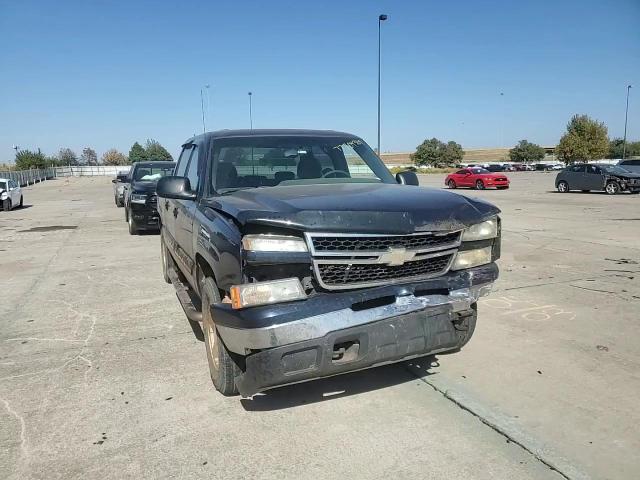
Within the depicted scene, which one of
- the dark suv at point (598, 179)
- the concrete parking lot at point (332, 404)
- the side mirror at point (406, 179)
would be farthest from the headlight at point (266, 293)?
the dark suv at point (598, 179)

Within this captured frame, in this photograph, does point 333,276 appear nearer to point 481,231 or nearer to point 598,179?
point 481,231

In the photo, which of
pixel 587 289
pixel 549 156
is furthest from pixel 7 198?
pixel 549 156

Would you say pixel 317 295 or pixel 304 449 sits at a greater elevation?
pixel 317 295

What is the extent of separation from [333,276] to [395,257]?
1.29 ft

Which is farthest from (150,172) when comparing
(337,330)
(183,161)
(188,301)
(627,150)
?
(627,150)

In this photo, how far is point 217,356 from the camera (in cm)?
361

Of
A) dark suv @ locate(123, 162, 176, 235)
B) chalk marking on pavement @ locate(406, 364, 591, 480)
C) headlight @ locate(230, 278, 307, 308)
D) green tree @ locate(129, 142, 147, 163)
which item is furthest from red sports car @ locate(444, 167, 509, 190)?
green tree @ locate(129, 142, 147, 163)

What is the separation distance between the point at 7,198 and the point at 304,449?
21415 mm

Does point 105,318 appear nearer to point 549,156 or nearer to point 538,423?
point 538,423

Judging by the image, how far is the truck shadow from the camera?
350 centimetres

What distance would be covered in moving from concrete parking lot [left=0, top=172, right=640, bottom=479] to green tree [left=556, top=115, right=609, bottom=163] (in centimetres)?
7927

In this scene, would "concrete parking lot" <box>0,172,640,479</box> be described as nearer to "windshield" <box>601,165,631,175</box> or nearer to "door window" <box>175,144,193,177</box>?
"door window" <box>175,144,193,177</box>

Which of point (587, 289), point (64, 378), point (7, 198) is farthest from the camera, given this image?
point (7, 198)

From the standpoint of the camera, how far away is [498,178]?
29.9 m
